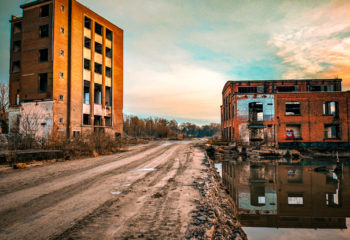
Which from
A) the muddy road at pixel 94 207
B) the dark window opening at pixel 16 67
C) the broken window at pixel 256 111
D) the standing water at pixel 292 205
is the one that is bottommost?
the standing water at pixel 292 205

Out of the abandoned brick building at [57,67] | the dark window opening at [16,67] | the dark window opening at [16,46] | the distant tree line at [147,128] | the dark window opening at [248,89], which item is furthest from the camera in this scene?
the distant tree line at [147,128]

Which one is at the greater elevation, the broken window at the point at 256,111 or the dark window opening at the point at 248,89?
the dark window opening at the point at 248,89

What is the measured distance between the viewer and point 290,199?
30.9 feet

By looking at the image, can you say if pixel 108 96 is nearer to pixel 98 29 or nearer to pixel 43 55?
pixel 43 55

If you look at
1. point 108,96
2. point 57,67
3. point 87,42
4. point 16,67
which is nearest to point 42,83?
point 16,67

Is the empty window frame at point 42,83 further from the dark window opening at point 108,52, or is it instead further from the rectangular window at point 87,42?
the dark window opening at point 108,52

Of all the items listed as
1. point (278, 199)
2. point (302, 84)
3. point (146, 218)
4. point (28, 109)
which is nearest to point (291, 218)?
point (278, 199)

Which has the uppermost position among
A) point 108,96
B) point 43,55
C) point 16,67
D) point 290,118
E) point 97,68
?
point 43,55

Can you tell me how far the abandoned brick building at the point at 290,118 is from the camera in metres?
30.6

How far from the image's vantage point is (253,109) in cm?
3161

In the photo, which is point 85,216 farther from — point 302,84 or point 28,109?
point 302,84

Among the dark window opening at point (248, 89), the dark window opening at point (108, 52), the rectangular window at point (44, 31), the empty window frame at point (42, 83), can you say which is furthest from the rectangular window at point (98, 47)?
the dark window opening at point (248, 89)

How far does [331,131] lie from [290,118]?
7.84 metres

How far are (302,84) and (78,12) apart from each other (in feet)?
115
